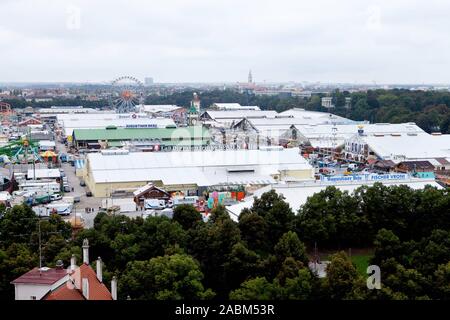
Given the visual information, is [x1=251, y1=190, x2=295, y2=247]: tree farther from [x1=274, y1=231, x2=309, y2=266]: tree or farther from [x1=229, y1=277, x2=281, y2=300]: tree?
[x1=229, y1=277, x2=281, y2=300]: tree

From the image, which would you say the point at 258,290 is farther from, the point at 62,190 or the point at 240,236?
the point at 62,190

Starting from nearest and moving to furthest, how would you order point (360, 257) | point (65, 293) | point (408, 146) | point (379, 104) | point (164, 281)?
1. point (65, 293)
2. point (164, 281)
3. point (360, 257)
4. point (408, 146)
5. point (379, 104)

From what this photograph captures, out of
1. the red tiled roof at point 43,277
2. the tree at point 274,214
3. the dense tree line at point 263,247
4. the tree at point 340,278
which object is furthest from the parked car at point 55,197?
the red tiled roof at point 43,277

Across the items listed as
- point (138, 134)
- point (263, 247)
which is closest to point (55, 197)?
point (263, 247)

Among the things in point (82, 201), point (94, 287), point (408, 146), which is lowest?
point (82, 201)

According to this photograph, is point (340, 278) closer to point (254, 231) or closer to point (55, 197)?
point (254, 231)

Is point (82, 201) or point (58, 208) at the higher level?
point (58, 208)

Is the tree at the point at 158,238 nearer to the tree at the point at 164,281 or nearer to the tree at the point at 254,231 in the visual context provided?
the tree at the point at 254,231

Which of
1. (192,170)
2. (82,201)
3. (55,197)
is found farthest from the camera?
(192,170)
